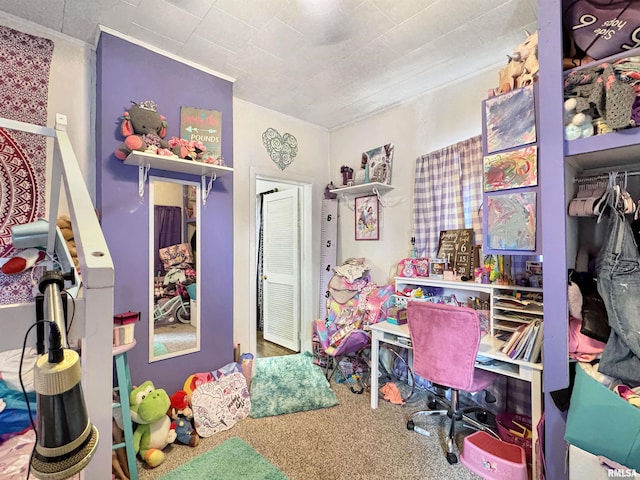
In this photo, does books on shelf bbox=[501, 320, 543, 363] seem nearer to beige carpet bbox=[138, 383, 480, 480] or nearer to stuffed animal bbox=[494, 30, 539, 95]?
beige carpet bbox=[138, 383, 480, 480]

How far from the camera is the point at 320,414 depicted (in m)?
2.30

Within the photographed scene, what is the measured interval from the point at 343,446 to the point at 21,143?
9.02ft

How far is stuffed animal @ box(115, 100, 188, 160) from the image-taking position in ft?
6.53

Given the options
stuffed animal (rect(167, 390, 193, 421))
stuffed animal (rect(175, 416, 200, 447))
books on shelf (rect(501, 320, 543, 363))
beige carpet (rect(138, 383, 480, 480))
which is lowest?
beige carpet (rect(138, 383, 480, 480))

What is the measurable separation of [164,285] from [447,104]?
2767mm

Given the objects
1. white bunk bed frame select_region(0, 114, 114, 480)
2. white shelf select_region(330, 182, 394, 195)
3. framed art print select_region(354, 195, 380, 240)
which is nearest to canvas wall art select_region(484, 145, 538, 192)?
white shelf select_region(330, 182, 394, 195)

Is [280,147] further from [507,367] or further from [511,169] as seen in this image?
[507,367]

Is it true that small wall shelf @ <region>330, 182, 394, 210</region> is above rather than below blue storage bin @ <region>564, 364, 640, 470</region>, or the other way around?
above

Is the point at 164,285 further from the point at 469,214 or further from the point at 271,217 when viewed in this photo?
the point at 469,214

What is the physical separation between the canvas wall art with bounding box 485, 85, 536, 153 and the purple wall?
196cm

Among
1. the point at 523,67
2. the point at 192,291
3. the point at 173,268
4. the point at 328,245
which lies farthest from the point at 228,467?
the point at 523,67

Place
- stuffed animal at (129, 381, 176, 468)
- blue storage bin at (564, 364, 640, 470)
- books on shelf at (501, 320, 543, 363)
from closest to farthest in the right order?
blue storage bin at (564, 364, 640, 470) → books on shelf at (501, 320, 543, 363) → stuffed animal at (129, 381, 176, 468)

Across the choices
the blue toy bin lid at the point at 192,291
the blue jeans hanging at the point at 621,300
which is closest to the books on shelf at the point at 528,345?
the blue jeans hanging at the point at 621,300

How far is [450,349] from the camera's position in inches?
72.1
